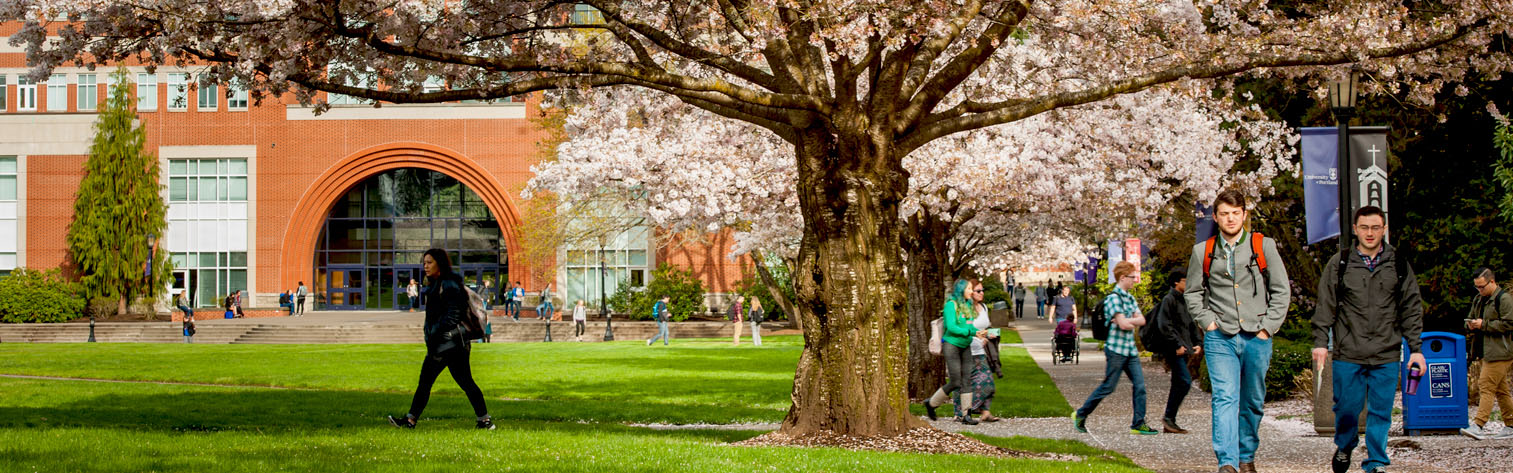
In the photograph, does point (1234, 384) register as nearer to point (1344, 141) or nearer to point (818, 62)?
point (1344, 141)

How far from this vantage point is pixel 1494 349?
11.8m

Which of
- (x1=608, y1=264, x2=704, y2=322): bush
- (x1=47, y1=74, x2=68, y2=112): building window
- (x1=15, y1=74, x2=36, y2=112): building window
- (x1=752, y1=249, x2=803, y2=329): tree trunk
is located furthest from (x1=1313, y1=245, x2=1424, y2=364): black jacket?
(x1=15, y1=74, x2=36, y2=112): building window

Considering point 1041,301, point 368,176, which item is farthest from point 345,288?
point 1041,301

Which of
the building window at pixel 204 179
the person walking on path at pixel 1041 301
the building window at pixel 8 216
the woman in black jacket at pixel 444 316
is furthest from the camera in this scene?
the person walking on path at pixel 1041 301

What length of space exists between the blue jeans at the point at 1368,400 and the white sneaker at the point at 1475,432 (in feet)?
12.5

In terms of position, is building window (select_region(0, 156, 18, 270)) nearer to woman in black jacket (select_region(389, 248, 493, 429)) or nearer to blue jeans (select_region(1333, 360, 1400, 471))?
woman in black jacket (select_region(389, 248, 493, 429))

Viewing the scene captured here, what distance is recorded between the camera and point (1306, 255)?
1877 cm

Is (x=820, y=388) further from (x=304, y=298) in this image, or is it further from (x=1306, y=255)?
(x=304, y=298)

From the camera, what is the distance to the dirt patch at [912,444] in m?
9.65

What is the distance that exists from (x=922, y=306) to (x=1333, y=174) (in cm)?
668

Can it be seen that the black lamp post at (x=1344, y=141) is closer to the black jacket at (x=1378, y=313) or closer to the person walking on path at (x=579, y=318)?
the black jacket at (x=1378, y=313)

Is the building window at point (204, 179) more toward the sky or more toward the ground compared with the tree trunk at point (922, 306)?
more toward the sky

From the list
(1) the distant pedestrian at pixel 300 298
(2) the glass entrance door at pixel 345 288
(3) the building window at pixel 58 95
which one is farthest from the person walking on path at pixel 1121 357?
(3) the building window at pixel 58 95

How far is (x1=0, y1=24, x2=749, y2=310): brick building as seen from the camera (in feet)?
184
